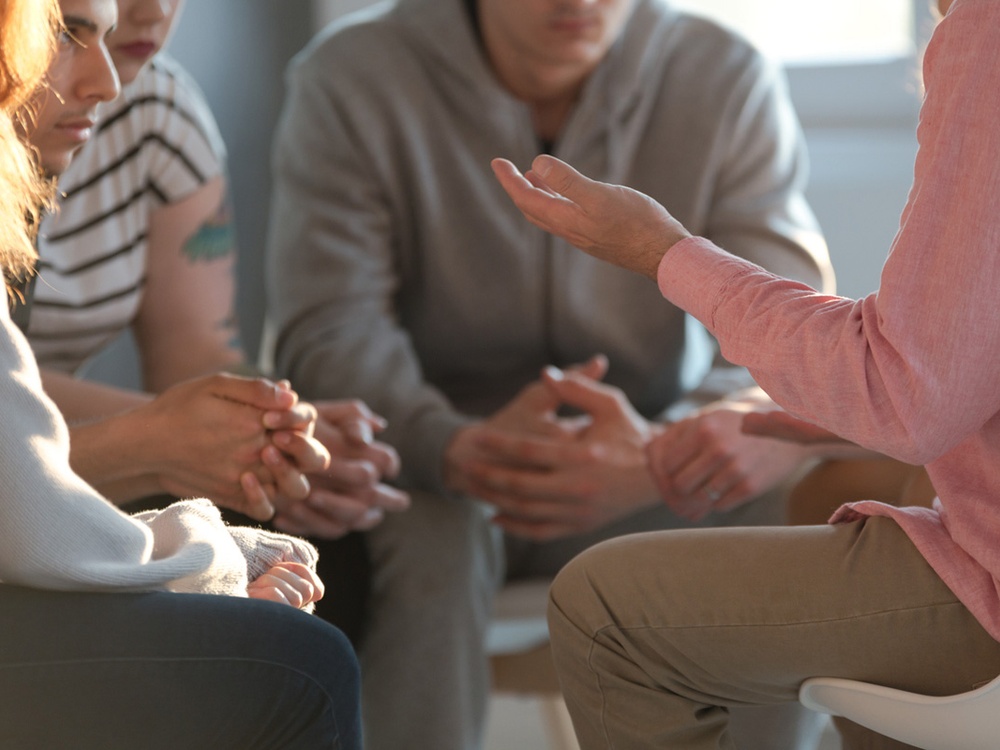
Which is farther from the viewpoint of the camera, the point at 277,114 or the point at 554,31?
the point at 277,114

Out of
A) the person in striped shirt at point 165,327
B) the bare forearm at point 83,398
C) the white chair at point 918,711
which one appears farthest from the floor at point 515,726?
the white chair at point 918,711

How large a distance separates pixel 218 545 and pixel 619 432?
676 mm

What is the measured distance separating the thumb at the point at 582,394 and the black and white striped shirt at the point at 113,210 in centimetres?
46

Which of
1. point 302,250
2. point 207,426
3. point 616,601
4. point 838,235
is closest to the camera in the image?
point 616,601

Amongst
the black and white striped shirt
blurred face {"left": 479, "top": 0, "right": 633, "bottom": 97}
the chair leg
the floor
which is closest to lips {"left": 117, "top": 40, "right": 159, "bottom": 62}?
the black and white striped shirt

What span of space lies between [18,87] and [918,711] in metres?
0.71

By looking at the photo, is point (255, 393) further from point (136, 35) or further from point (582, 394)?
point (582, 394)

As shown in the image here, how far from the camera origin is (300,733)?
2.57 ft

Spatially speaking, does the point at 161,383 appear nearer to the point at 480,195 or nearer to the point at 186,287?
the point at 186,287

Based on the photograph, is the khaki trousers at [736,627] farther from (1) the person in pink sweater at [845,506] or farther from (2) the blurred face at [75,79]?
(2) the blurred face at [75,79]

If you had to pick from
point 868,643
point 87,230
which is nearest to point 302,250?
point 87,230

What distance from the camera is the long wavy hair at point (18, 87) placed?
83 cm

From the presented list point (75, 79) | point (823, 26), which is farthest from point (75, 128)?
point (823, 26)

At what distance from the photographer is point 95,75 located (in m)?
0.93
